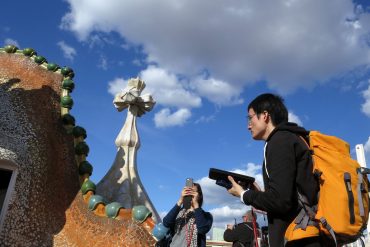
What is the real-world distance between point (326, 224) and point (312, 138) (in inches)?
15.9

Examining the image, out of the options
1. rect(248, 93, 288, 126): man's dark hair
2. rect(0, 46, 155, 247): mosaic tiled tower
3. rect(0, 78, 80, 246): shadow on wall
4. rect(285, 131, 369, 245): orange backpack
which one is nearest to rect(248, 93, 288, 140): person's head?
rect(248, 93, 288, 126): man's dark hair

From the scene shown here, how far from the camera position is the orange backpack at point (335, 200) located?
5.22ft

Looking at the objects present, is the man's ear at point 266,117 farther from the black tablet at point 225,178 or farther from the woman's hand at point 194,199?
the woman's hand at point 194,199

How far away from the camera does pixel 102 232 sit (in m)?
4.84

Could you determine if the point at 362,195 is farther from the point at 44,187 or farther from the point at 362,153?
the point at 362,153

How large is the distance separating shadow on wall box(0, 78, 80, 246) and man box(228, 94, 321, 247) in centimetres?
384

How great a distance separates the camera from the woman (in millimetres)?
3490

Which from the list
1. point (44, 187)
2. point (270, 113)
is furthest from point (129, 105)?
point (270, 113)

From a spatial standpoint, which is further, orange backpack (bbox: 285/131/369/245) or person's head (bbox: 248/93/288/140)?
person's head (bbox: 248/93/288/140)

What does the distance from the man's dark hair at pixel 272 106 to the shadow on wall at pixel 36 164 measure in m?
3.85

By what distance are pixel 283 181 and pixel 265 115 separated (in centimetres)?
42

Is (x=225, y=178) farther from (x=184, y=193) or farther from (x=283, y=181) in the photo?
(x=184, y=193)

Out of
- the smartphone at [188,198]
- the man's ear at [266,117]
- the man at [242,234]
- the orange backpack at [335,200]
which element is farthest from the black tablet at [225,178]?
the man at [242,234]

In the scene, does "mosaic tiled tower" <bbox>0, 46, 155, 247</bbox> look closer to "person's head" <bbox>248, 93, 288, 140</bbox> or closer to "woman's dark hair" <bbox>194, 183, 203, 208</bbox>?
"woman's dark hair" <bbox>194, 183, 203, 208</bbox>
